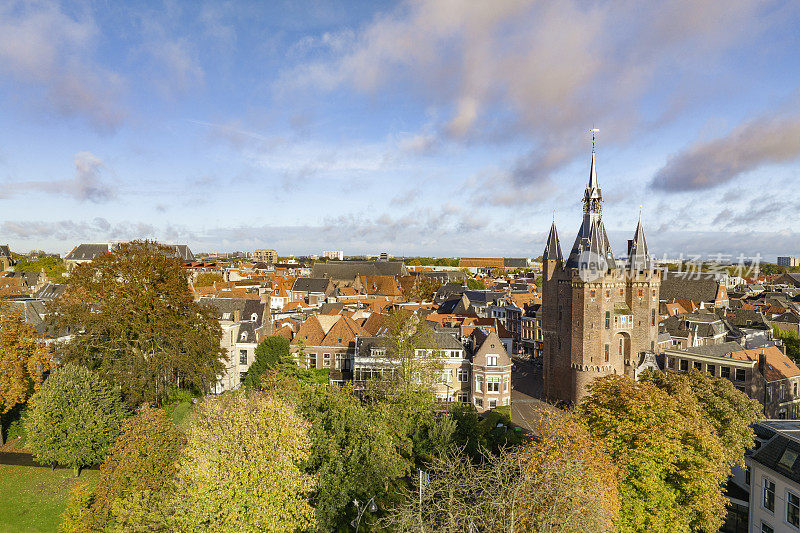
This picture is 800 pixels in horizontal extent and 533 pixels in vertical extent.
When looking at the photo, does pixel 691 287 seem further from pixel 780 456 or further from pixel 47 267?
pixel 47 267

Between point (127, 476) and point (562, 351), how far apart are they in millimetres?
47418

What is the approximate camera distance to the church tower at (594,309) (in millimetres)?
53094

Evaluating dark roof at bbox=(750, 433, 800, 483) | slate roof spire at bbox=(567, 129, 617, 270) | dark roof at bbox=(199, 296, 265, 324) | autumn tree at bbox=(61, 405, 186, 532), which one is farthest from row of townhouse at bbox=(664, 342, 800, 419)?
autumn tree at bbox=(61, 405, 186, 532)

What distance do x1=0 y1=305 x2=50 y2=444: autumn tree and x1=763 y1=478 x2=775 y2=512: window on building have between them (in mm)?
53529

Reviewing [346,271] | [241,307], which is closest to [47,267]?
[346,271]

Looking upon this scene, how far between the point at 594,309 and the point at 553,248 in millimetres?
11037

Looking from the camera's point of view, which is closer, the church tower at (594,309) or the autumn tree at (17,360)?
the autumn tree at (17,360)

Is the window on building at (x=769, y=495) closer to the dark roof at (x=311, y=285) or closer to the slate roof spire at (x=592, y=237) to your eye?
the slate roof spire at (x=592, y=237)

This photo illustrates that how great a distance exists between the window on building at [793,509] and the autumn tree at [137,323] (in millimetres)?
43091

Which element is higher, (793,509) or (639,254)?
(639,254)

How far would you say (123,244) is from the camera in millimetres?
40031

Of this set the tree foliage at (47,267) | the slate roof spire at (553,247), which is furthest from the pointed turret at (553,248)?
the tree foliage at (47,267)

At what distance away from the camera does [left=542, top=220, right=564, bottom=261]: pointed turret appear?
60.8m

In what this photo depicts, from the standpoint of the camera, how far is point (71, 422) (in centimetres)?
3117
